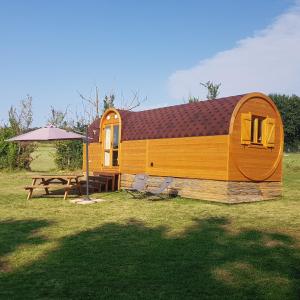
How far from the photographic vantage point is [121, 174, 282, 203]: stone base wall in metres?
12.1

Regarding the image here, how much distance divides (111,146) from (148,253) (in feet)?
37.5

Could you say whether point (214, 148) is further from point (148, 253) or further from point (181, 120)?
point (148, 253)

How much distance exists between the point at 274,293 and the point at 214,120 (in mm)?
8583

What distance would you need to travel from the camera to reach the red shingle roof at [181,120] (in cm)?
1262

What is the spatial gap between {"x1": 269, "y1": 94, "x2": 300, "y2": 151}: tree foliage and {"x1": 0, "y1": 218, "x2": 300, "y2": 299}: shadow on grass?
5651 centimetres

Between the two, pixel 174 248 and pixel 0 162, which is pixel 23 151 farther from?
pixel 174 248

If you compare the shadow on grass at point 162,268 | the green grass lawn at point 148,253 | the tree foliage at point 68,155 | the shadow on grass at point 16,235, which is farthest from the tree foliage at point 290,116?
the shadow on grass at point 16,235

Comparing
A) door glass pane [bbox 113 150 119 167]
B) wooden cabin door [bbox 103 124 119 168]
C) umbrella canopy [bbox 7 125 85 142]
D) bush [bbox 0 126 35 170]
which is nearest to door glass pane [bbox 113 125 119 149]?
wooden cabin door [bbox 103 124 119 168]

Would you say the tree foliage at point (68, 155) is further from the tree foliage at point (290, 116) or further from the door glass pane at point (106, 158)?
the tree foliage at point (290, 116)

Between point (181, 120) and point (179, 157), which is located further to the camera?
point (181, 120)

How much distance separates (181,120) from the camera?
560 inches

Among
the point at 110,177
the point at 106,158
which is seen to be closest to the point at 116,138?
the point at 106,158

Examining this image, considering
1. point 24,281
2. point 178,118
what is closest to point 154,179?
point 178,118

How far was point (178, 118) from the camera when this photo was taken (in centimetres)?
1452
